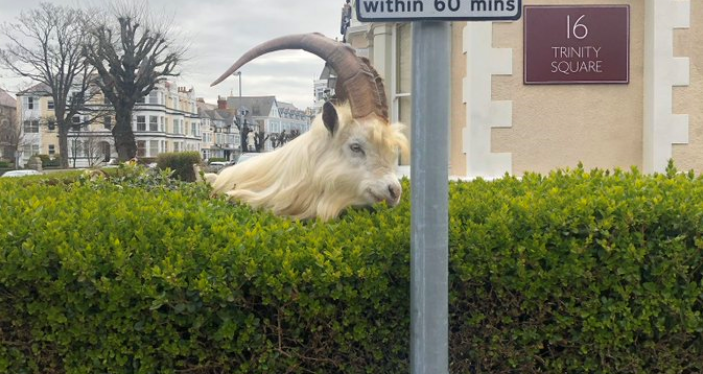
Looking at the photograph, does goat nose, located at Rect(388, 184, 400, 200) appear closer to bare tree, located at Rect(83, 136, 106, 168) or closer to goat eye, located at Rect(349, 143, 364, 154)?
goat eye, located at Rect(349, 143, 364, 154)

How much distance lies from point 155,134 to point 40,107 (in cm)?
1421

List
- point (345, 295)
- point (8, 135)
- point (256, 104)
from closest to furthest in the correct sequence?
point (345, 295), point (8, 135), point (256, 104)

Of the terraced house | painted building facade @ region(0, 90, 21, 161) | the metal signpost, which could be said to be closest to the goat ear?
the metal signpost

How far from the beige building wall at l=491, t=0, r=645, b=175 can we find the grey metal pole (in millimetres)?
5040

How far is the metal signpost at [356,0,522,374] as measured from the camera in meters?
2.22

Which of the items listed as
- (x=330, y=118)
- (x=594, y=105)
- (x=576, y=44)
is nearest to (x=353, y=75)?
(x=330, y=118)

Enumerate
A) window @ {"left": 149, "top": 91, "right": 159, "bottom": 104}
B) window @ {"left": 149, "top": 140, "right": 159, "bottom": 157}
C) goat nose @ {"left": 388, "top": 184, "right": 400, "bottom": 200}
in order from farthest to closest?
window @ {"left": 149, "top": 91, "right": 159, "bottom": 104} < window @ {"left": 149, "top": 140, "right": 159, "bottom": 157} < goat nose @ {"left": 388, "top": 184, "right": 400, "bottom": 200}

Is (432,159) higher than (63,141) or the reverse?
the reverse

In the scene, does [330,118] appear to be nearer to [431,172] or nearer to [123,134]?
[431,172]

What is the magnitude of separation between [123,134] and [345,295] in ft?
120

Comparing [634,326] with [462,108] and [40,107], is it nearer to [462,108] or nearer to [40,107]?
[462,108]

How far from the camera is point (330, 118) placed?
3557 millimetres

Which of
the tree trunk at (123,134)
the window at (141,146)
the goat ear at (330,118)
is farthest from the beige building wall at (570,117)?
the window at (141,146)

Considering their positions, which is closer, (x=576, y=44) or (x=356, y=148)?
(x=356, y=148)
